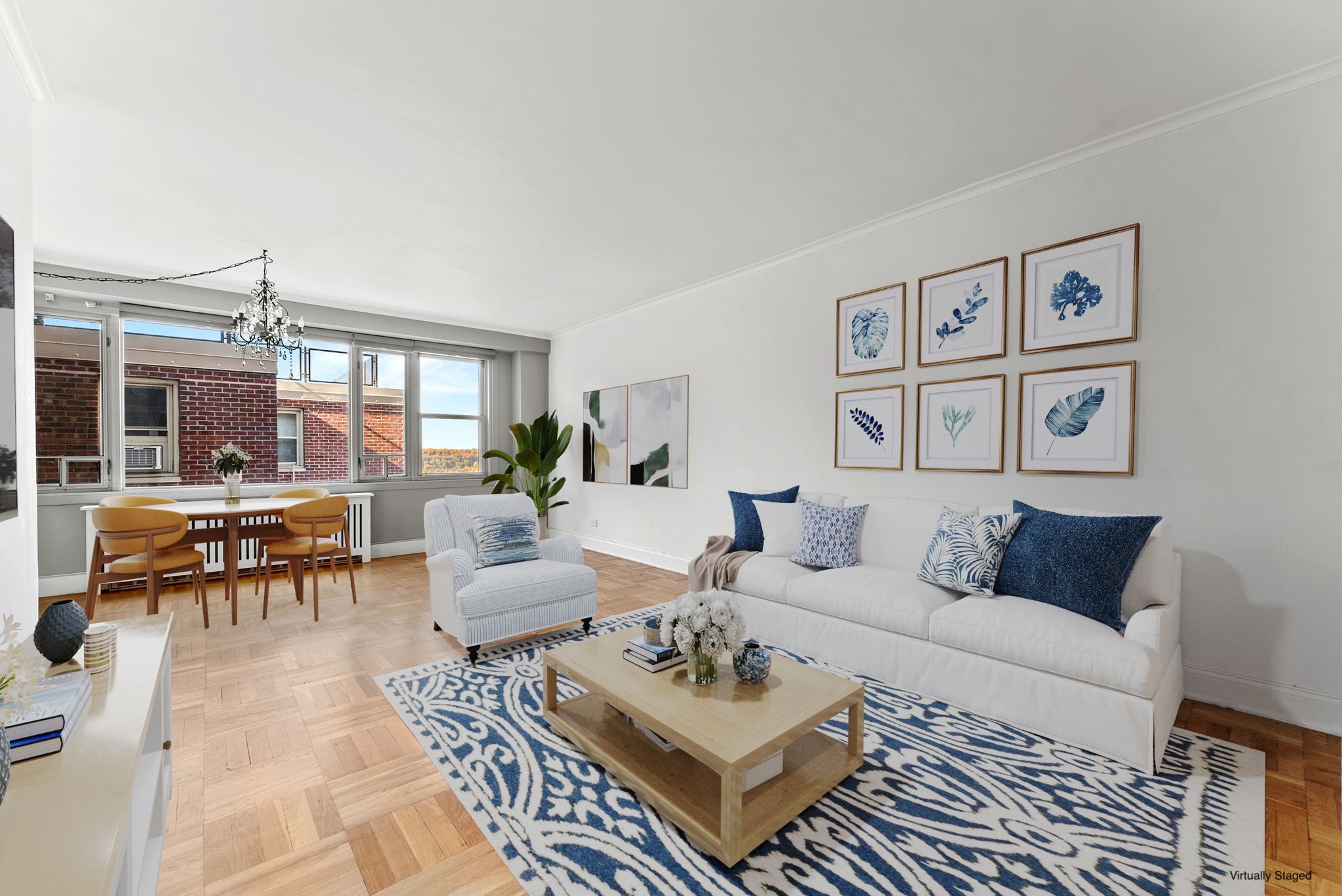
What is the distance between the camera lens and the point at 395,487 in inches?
247

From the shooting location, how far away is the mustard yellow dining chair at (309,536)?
4.03m

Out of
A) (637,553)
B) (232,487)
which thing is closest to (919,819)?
(637,553)

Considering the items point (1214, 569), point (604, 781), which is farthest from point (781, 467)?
point (604, 781)

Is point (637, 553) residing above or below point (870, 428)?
below

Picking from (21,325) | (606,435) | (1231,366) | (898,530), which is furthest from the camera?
(606,435)

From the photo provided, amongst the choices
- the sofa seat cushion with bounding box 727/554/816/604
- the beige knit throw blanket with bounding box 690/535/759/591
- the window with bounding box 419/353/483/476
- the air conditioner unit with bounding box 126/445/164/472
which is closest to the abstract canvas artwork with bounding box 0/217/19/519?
the beige knit throw blanket with bounding box 690/535/759/591

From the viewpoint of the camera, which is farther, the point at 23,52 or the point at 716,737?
the point at 23,52

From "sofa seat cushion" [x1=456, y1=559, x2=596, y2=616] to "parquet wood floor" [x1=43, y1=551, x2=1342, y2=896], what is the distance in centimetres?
42

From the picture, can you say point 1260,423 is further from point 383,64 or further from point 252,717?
point 252,717

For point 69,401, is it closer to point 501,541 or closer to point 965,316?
point 501,541

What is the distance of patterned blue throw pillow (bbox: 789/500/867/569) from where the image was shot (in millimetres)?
3344

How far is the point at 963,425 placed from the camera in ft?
11.1

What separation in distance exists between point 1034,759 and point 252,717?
320 centimetres

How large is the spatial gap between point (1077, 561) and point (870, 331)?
1.90 metres
